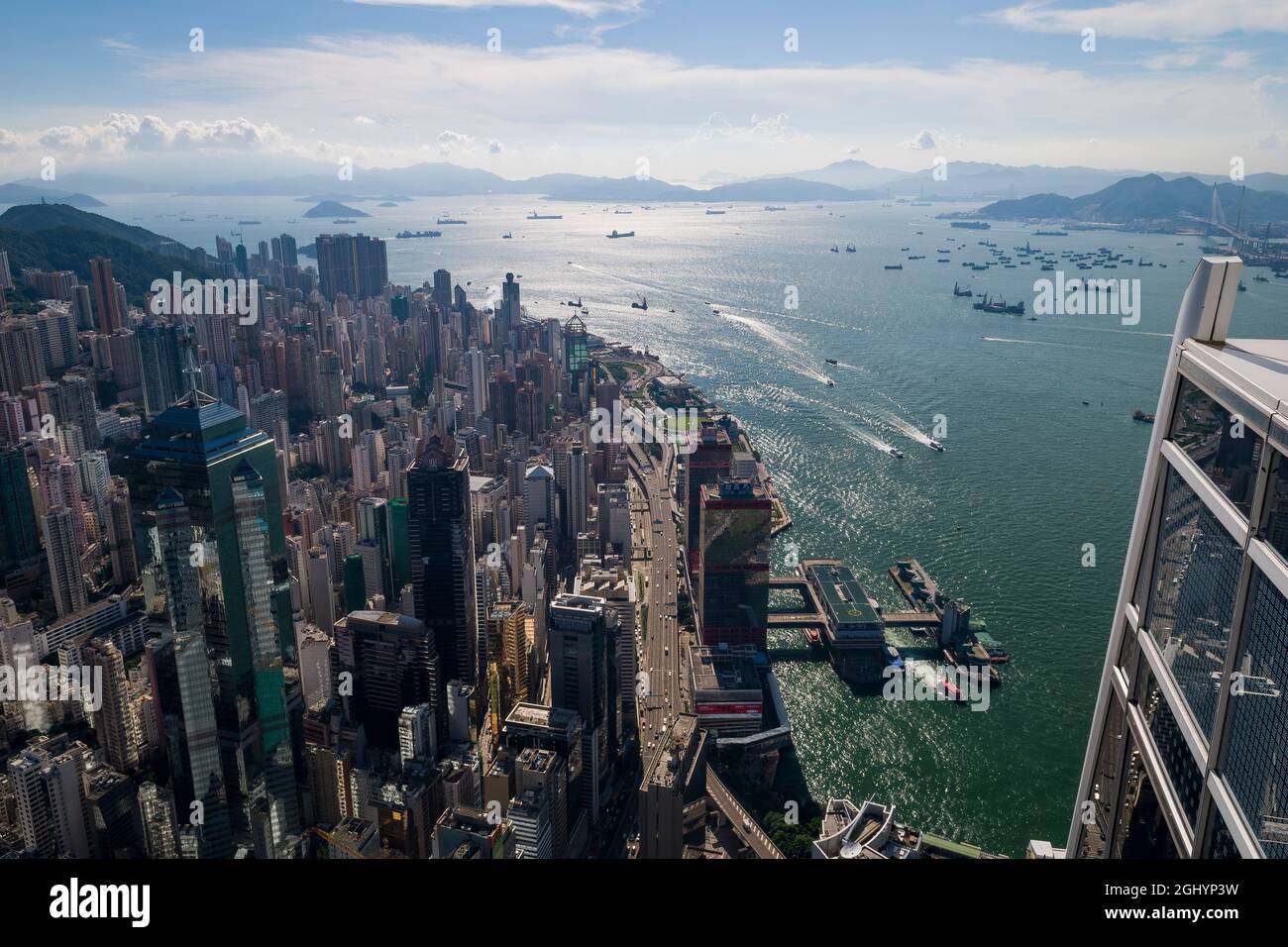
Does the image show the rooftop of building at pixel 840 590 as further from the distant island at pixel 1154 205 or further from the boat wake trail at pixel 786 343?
the distant island at pixel 1154 205

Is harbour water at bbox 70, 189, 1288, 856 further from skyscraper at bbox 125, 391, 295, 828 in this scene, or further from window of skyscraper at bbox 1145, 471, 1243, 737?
window of skyscraper at bbox 1145, 471, 1243, 737

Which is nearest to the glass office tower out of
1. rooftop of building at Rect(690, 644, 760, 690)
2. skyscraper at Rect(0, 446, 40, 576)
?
rooftop of building at Rect(690, 644, 760, 690)

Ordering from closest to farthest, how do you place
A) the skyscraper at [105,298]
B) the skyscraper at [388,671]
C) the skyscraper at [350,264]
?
1. the skyscraper at [388,671]
2. the skyscraper at [105,298]
3. the skyscraper at [350,264]

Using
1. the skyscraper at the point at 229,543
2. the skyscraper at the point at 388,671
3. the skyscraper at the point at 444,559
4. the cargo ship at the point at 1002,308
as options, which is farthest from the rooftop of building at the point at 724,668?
the cargo ship at the point at 1002,308

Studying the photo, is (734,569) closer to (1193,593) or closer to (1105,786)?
(1105,786)

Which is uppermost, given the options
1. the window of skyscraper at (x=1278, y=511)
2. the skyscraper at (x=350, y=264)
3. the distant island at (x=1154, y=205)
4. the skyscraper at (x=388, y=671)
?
the distant island at (x=1154, y=205)

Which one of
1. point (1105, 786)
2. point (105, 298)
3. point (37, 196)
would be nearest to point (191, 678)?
point (1105, 786)
